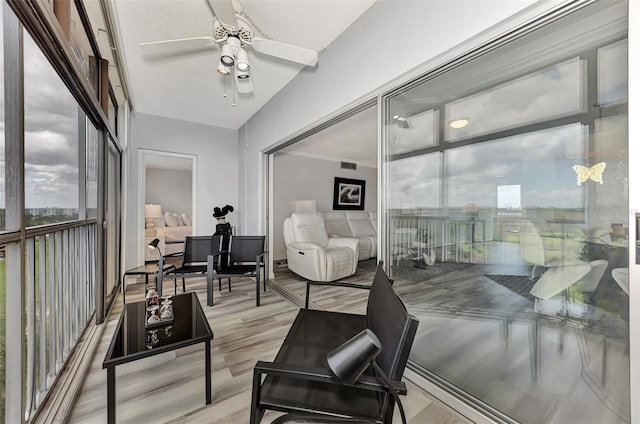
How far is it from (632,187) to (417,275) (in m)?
1.06

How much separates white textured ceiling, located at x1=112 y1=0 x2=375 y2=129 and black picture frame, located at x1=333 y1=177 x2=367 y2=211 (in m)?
2.56

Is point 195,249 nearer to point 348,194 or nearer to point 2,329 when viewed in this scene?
point 2,329

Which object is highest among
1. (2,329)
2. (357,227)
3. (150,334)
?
(357,227)

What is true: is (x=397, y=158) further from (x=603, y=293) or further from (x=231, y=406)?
(x=231, y=406)

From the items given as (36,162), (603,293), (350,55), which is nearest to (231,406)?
(36,162)

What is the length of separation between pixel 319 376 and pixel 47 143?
1869 mm

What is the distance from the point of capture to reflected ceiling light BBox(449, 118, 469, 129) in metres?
1.40

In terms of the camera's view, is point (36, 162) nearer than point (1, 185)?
No

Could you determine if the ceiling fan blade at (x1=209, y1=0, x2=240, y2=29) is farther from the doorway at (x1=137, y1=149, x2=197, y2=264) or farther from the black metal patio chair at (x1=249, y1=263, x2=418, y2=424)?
the doorway at (x1=137, y1=149, x2=197, y2=264)

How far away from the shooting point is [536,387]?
1.16 meters

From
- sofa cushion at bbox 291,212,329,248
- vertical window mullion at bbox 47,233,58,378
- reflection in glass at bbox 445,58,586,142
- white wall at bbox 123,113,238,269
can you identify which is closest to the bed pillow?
white wall at bbox 123,113,238,269

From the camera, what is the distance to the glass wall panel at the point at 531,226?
94 centimetres

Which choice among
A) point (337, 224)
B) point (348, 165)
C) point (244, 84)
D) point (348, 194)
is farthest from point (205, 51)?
point (348, 194)

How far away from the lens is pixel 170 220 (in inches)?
259
